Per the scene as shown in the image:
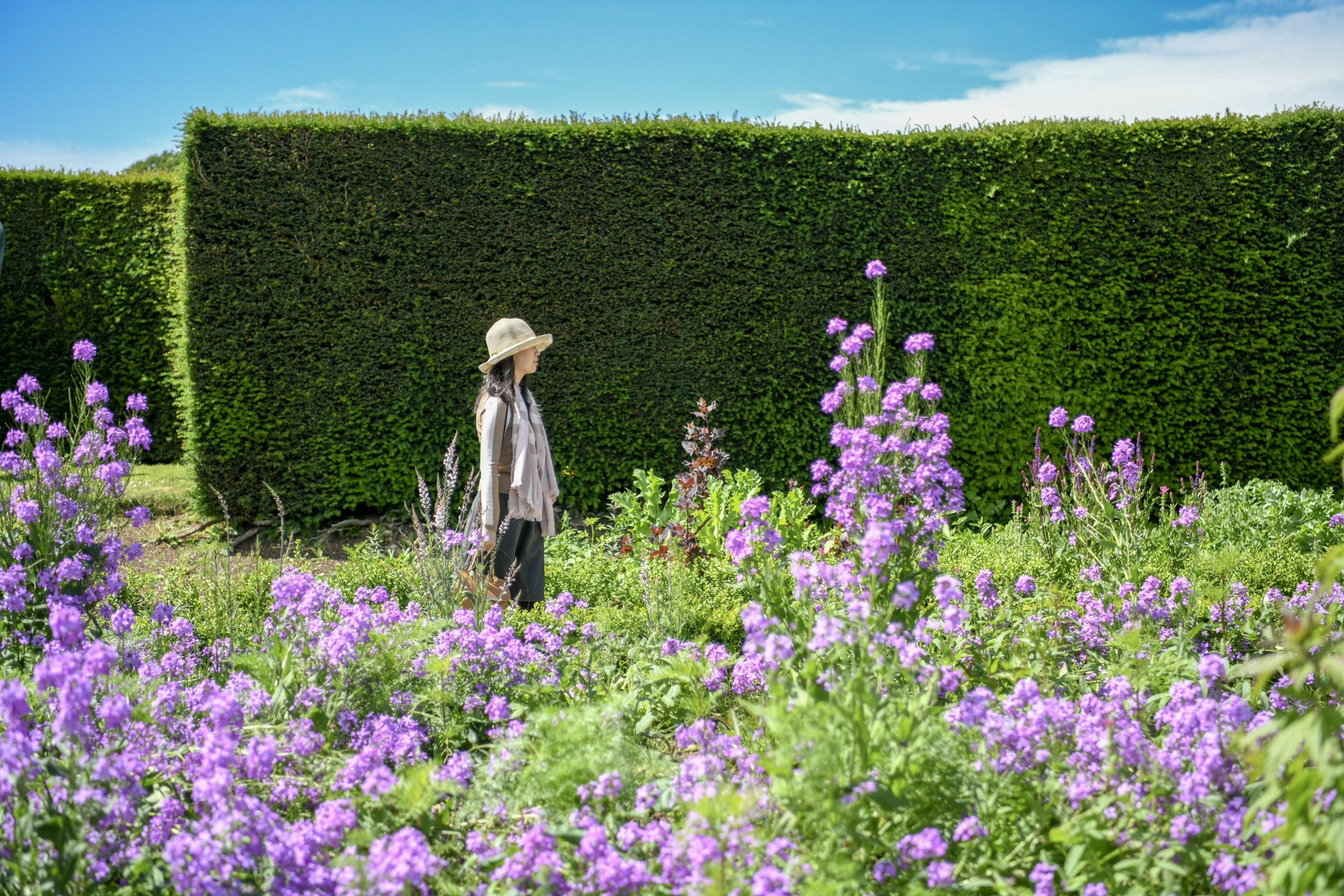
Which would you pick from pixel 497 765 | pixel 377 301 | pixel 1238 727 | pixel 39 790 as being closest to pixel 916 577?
pixel 1238 727

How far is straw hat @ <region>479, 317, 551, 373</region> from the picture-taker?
445 centimetres

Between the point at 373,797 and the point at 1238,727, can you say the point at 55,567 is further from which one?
the point at 1238,727

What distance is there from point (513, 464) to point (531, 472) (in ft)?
0.30

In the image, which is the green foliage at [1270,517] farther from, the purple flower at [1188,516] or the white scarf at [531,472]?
the white scarf at [531,472]

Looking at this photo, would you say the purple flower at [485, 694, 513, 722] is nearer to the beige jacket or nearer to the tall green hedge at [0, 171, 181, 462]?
the beige jacket

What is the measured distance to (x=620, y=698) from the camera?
2434mm

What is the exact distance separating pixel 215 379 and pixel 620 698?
6089 mm

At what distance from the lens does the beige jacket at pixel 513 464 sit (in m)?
4.27

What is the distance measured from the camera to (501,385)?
445cm

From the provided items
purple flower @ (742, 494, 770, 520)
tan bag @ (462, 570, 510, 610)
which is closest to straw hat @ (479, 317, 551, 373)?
tan bag @ (462, 570, 510, 610)

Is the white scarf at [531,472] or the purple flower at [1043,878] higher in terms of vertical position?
the white scarf at [531,472]

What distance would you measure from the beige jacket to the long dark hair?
32 mm

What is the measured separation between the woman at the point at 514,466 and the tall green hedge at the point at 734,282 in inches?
113

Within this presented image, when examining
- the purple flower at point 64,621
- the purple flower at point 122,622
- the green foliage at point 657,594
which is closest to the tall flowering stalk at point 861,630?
the green foliage at point 657,594
